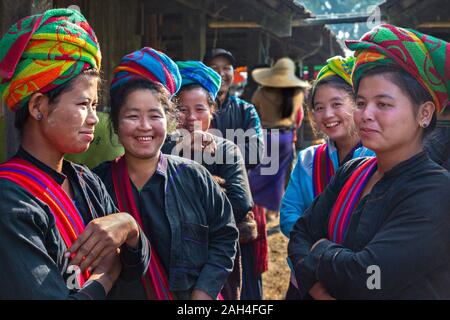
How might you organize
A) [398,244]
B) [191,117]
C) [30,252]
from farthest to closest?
[191,117]
[398,244]
[30,252]

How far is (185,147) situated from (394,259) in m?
1.52

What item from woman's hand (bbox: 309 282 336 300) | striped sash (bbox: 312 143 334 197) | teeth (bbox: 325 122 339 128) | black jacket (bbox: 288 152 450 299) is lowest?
woman's hand (bbox: 309 282 336 300)

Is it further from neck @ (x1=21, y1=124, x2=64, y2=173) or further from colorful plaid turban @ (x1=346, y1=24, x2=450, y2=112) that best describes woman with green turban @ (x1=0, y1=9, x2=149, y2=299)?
colorful plaid turban @ (x1=346, y1=24, x2=450, y2=112)

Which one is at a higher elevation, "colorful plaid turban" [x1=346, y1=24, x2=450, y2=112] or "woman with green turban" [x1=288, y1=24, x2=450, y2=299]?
"colorful plaid turban" [x1=346, y1=24, x2=450, y2=112]

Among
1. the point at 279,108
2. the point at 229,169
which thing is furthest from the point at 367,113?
the point at 279,108

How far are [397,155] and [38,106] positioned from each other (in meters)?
1.30

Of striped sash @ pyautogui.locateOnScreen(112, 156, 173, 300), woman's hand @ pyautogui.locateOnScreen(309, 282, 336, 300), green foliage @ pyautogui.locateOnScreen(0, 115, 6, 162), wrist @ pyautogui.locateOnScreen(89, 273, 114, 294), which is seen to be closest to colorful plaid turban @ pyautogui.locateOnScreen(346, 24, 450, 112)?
woman's hand @ pyautogui.locateOnScreen(309, 282, 336, 300)

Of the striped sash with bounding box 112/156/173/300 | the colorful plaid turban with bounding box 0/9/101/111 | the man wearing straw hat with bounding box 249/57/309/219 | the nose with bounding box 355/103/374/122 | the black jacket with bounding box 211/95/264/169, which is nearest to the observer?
the colorful plaid turban with bounding box 0/9/101/111

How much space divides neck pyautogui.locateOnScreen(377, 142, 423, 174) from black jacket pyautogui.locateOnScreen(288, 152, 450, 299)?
0.19 feet

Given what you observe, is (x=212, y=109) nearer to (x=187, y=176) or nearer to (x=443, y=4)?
(x=187, y=176)

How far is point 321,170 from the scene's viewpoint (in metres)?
2.82

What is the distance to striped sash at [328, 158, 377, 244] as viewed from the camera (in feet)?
6.28

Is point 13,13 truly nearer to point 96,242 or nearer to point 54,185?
point 54,185
